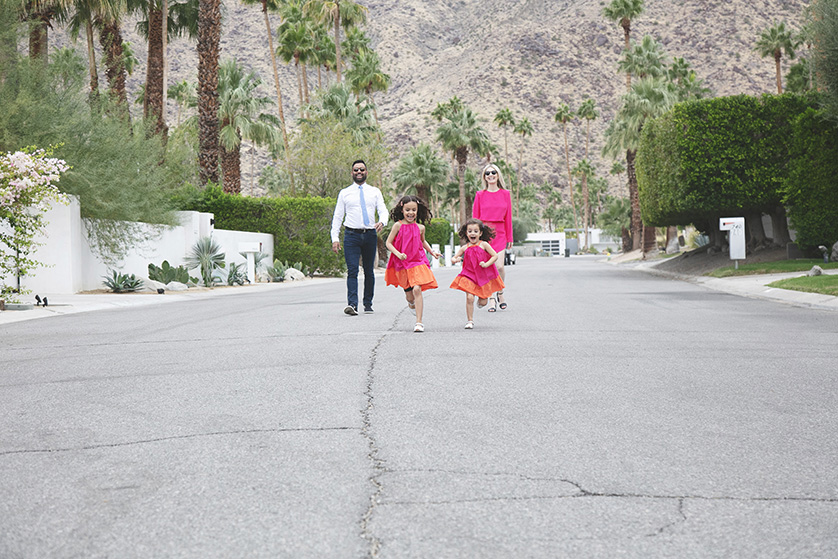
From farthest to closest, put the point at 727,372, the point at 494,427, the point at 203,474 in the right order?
the point at 727,372 < the point at 494,427 < the point at 203,474

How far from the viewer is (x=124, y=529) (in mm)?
3600

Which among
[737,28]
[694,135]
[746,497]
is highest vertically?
[737,28]

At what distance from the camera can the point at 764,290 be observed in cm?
2053

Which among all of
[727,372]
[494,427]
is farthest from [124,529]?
[727,372]

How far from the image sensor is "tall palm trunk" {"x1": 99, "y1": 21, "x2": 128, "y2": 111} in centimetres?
3012

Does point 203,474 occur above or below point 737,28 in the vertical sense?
below

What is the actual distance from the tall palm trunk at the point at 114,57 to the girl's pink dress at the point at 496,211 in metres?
19.1

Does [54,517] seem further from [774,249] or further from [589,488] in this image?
[774,249]

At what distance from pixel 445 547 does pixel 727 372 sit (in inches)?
204

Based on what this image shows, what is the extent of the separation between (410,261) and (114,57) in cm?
2325

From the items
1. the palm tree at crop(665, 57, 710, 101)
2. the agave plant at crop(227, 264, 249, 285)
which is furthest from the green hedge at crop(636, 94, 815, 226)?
the palm tree at crop(665, 57, 710, 101)

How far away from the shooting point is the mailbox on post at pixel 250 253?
30.3 m

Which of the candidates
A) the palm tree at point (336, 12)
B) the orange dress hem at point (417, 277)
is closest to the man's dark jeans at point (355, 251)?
the orange dress hem at point (417, 277)

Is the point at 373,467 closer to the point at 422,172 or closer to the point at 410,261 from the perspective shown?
the point at 410,261
